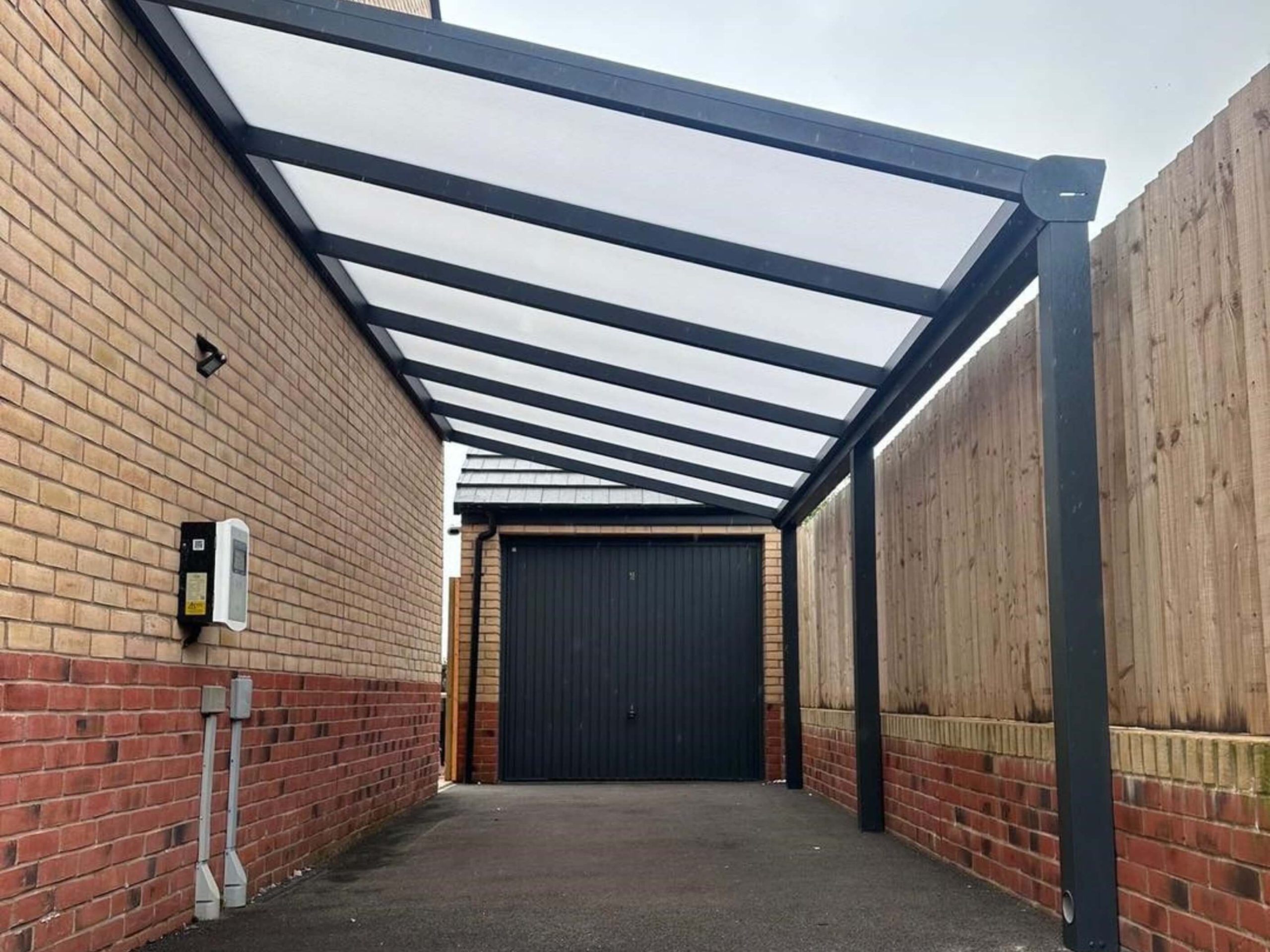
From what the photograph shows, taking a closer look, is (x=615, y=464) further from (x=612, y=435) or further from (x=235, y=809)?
(x=235, y=809)

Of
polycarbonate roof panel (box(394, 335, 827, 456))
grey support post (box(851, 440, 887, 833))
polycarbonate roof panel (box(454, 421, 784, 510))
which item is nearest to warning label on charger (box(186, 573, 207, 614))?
polycarbonate roof panel (box(394, 335, 827, 456))

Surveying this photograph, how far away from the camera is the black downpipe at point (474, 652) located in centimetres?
1368

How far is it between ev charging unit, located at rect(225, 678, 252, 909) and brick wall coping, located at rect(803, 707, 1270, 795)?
341cm

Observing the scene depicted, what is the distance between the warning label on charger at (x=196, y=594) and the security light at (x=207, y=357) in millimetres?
893

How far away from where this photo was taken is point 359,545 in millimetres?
8656

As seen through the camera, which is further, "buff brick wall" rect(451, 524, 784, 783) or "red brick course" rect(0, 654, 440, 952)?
"buff brick wall" rect(451, 524, 784, 783)

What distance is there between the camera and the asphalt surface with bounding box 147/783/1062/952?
4.83 m

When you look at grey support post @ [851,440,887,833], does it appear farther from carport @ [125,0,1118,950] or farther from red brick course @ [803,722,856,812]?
red brick course @ [803,722,856,812]

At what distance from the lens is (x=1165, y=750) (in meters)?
4.04

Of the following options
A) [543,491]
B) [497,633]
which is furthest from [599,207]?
[497,633]

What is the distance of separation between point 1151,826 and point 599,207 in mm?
3582

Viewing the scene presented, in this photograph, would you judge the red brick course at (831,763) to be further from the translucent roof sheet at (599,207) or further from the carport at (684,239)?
the translucent roof sheet at (599,207)

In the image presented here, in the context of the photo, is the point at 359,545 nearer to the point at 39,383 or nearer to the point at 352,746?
A: the point at 352,746

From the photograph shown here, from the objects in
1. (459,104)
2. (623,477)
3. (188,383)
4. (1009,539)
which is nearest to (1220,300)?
(1009,539)
